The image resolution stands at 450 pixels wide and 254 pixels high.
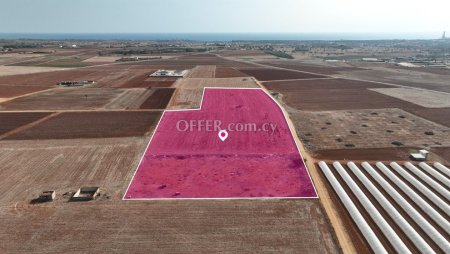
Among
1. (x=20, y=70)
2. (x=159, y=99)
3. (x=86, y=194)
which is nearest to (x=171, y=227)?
(x=86, y=194)

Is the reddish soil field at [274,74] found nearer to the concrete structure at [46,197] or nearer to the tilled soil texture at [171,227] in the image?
the tilled soil texture at [171,227]

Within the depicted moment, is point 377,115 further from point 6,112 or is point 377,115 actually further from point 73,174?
point 6,112

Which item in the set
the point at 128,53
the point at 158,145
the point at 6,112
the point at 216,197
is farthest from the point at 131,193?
the point at 128,53

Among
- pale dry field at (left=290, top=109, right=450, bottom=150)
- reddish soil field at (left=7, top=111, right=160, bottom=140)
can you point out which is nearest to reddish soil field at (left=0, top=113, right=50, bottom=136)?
reddish soil field at (left=7, top=111, right=160, bottom=140)

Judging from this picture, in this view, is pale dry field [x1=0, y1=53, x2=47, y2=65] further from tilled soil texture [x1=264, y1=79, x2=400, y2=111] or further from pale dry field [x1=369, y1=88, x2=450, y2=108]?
pale dry field [x1=369, y1=88, x2=450, y2=108]

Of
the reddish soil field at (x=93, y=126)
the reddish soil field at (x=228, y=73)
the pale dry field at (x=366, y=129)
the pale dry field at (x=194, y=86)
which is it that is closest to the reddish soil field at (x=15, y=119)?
the reddish soil field at (x=93, y=126)
